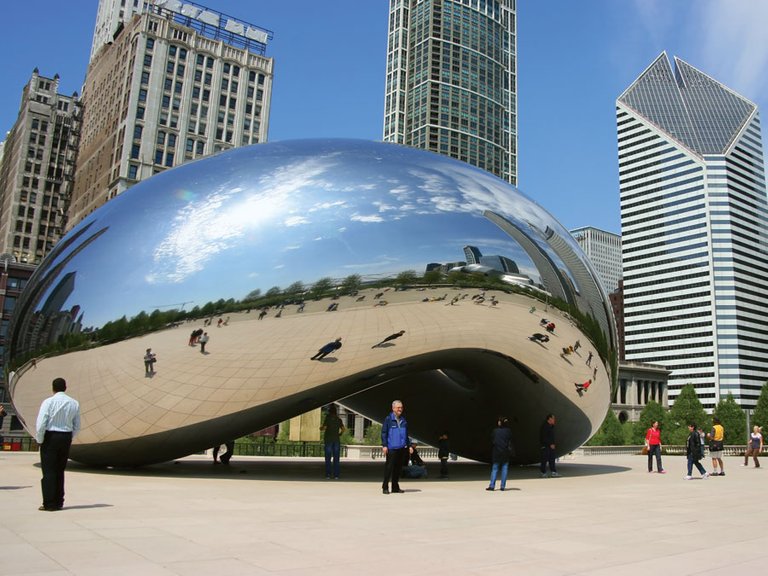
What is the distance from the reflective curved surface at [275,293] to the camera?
33.7 ft

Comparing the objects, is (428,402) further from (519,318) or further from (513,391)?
(519,318)

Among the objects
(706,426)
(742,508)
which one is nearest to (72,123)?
(706,426)

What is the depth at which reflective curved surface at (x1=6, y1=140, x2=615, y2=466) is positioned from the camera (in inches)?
404

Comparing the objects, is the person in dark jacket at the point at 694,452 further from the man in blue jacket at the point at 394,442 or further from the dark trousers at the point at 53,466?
the dark trousers at the point at 53,466

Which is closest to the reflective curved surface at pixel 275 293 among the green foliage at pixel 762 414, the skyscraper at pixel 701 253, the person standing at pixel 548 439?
the person standing at pixel 548 439

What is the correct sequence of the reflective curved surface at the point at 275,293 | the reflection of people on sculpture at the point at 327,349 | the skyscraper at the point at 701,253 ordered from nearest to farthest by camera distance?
the reflective curved surface at the point at 275,293
the reflection of people on sculpture at the point at 327,349
the skyscraper at the point at 701,253

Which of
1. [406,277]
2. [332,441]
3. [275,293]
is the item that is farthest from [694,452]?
[275,293]

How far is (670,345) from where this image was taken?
183125 mm

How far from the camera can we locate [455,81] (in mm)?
175750

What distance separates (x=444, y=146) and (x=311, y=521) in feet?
557

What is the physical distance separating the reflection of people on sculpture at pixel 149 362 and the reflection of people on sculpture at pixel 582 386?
7704mm

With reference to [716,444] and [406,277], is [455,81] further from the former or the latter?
[406,277]

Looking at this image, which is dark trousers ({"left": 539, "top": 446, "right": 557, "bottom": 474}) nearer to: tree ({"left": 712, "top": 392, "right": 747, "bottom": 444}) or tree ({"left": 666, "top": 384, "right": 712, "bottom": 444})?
tree ({"left": 666, "top": 384, "right": 712, "bottom": 444})

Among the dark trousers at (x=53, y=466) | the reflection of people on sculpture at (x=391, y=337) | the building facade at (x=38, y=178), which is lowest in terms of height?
the dark trousers at (x=53, y=466)
